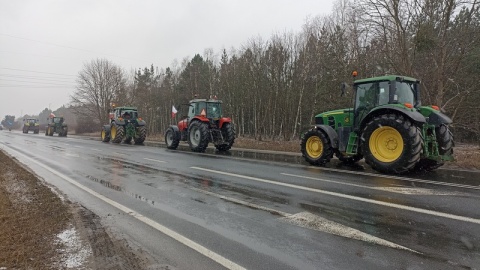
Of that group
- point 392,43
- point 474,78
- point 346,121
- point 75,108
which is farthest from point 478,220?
point 75,108

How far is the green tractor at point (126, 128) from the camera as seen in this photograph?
24.5 m

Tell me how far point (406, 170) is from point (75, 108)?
5161cm

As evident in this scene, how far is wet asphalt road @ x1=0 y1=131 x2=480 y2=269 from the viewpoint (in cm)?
386

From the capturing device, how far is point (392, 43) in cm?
1920

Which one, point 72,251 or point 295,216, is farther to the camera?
point 295,216

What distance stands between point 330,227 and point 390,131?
595cm

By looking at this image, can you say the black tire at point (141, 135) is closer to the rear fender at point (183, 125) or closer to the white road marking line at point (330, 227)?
the rear fender at point (183, 125)

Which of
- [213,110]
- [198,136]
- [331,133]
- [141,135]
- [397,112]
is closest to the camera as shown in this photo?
[397,112]

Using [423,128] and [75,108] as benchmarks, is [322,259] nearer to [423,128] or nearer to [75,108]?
[423,128]

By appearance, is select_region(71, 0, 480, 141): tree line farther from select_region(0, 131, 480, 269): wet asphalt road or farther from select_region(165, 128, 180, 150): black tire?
select_region(0, 131, 480, 269): wet asphalt road

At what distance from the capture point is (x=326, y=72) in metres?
26.1

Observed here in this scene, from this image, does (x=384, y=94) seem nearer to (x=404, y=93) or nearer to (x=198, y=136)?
(x=404, y=93)

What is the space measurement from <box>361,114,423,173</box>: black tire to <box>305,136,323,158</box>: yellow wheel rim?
187 cm

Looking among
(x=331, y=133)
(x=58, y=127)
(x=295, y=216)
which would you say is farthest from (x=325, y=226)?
(x=58, y=127)
